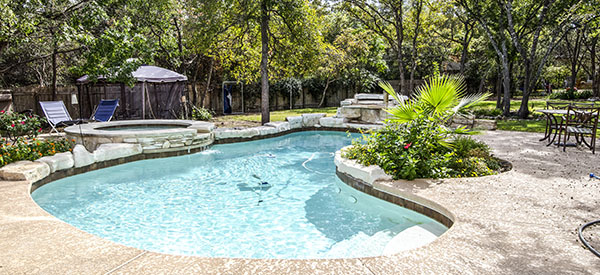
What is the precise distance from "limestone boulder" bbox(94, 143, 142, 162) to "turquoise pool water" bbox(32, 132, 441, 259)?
0.76ft

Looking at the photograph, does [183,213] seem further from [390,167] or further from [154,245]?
[390,167]

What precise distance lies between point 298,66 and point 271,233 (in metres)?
9.14

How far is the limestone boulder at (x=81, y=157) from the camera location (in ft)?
20.1

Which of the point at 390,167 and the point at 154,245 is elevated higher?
the point at 390,167

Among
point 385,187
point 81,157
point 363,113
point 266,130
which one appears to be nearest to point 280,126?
point 266,130

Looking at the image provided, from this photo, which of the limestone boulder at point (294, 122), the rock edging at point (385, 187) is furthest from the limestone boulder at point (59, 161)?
the limestone boulder at point (294, 122)

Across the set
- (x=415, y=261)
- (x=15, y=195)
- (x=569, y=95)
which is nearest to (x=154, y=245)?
(x=15, y=195)

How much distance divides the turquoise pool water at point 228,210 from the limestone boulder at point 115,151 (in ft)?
0.76

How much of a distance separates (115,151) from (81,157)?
780mm

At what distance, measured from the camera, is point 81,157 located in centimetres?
621

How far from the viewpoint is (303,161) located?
8023 millimetres

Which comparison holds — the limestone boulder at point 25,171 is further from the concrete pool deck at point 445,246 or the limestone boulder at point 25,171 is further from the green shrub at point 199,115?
the green shrub at point 199,115

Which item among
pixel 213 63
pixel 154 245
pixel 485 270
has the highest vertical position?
pixel 213 63

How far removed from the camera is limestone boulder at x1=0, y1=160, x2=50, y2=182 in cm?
479
